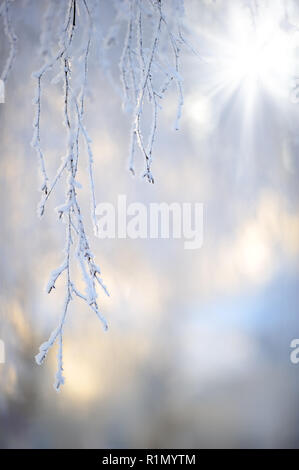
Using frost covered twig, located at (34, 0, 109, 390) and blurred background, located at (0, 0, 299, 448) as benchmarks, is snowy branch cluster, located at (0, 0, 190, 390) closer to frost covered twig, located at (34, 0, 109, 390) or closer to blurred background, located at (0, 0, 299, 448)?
frost covered twig, located at (34, 0, 109, 390)

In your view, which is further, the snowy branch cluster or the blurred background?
the blurred background

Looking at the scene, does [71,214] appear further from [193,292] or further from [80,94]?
[193,292]

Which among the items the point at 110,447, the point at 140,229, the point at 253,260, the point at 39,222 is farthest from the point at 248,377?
the point at 39,222

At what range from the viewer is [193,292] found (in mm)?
1865

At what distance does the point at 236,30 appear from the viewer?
1.73 m

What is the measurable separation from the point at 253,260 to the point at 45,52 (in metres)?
1.48

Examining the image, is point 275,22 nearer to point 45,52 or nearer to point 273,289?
point 273,289

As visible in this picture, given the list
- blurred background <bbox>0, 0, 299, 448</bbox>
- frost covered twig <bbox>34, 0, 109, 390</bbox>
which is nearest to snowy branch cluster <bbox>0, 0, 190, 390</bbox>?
frost covered twig <bbox>34, 0, 109, 390</bbox>

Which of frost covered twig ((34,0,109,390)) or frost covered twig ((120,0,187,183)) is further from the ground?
frost covered twig ((120,0,187,183))

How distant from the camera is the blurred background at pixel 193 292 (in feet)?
5.83

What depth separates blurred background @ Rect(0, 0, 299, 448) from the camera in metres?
1.78

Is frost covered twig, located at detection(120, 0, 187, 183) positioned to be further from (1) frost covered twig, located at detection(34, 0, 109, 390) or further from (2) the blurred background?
(2) the blurred background

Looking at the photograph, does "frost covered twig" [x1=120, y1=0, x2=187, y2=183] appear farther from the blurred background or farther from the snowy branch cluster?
the blurred background

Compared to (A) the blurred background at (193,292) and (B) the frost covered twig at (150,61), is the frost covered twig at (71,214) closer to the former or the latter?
(B) the frost covered twig at (150,61)
